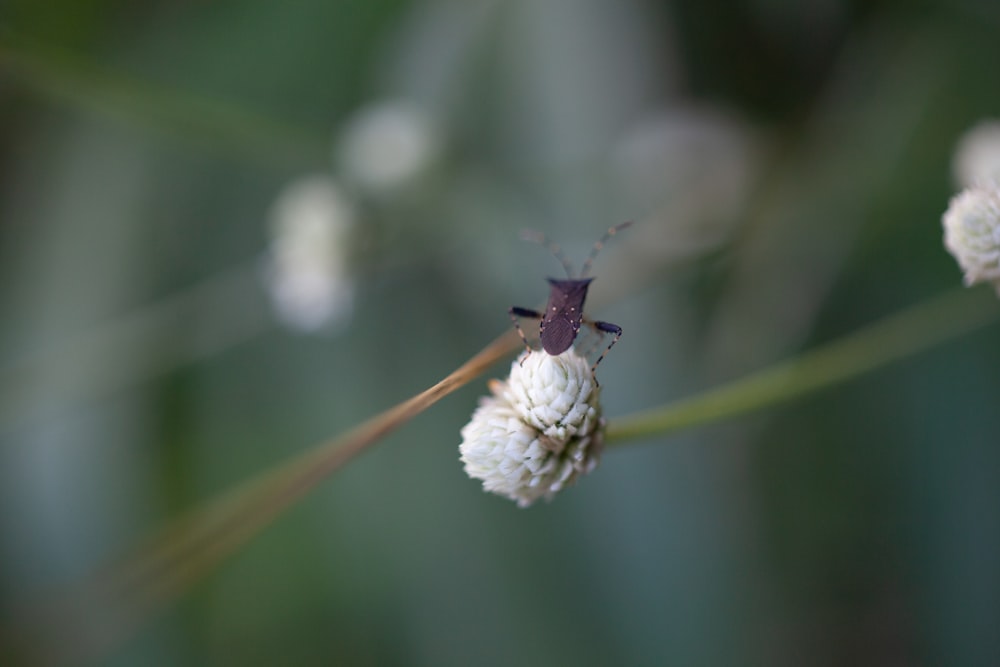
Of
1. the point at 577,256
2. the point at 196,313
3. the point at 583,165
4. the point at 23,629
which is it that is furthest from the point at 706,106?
the point at 23,629

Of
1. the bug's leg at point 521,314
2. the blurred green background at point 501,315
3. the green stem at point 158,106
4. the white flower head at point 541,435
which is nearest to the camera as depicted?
the white flower head at point 541,435

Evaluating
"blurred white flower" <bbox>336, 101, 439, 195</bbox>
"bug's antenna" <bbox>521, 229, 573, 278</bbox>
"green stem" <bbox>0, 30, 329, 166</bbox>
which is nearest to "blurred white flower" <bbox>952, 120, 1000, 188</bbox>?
"bug's antenna" <bbox>521, 229, 573, 278</bbox>

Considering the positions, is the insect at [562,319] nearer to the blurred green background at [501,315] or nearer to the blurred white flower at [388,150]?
the blurred green background at [501,315]

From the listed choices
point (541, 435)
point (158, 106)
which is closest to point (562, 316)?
point (541, 435)

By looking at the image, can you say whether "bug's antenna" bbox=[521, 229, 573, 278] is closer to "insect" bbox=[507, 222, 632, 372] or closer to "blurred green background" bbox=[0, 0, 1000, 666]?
"blurred green background" bbox=[0, 0, 1000, 666]

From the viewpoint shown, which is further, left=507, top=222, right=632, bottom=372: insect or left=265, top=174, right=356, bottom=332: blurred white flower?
left=265, top=174, right=356, bottom=332: blurred white flower

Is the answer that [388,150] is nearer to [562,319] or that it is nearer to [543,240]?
[543,240]

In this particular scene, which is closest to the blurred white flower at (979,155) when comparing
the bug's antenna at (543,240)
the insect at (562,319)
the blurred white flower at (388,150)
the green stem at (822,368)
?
the green stem at (822,368)

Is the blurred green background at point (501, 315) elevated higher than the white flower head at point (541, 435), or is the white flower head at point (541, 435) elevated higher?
the blurred green background at point (501, 315)
